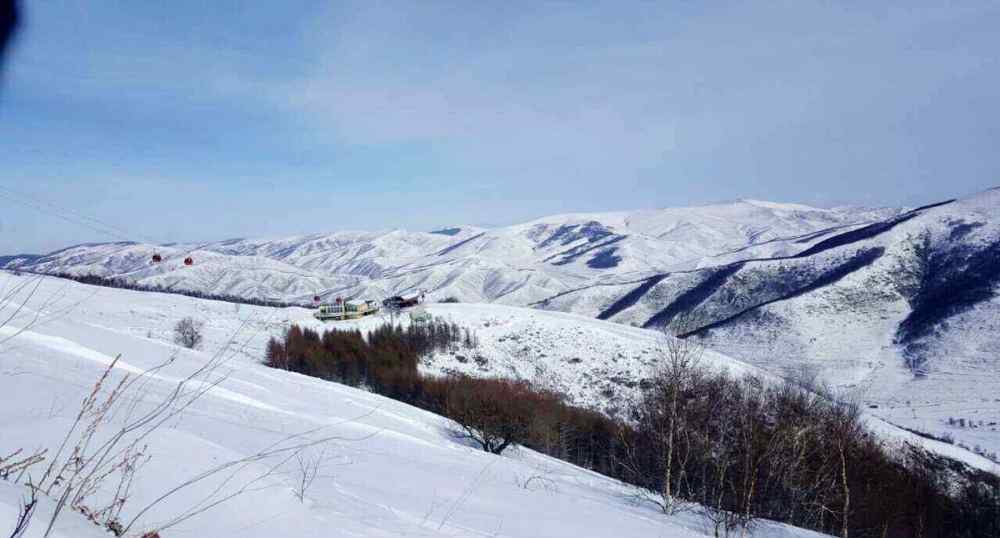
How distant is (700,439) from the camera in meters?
12.2

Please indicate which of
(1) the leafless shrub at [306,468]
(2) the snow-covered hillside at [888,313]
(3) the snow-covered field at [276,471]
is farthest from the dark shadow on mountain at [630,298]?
(1) the leafless shrub at [306,468]

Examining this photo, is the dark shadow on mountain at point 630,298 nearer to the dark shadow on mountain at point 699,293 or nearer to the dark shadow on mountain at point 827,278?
the dark shadow on mountain at point 699,293

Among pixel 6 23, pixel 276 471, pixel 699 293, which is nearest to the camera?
pixel 6 23

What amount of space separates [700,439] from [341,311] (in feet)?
196

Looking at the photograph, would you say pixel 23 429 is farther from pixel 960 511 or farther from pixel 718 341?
pixel 718 341

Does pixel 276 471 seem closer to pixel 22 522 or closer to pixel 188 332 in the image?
pixel 22 522

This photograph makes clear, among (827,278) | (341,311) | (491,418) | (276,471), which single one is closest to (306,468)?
(276,471)

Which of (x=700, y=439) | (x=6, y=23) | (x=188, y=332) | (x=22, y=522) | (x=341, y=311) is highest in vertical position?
(x=6, y=23)

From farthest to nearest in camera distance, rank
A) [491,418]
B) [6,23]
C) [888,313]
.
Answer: [888,313] < [491,418] < [6,23]

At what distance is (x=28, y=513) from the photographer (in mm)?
1730

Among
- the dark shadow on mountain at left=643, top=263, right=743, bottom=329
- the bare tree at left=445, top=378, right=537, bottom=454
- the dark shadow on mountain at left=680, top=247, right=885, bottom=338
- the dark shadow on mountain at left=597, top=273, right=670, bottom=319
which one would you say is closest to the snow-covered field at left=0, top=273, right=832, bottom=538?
the bare tree at left=445, top=378, right=537, bottom=454

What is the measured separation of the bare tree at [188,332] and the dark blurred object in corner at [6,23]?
41290 millimetres

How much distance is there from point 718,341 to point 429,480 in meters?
117

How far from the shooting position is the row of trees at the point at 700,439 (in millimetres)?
11766
